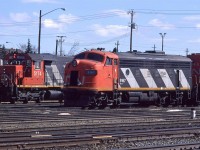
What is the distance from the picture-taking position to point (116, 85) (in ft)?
97.3

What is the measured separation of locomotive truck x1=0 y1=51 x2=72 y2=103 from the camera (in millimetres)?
35406

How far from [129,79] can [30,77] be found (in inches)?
349

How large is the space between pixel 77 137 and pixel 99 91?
1426cm

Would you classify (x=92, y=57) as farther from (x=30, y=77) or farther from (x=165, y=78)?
(x=30, y=77)

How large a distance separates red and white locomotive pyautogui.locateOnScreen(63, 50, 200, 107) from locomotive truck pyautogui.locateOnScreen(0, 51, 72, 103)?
6.65 m

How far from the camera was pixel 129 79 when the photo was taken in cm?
3061

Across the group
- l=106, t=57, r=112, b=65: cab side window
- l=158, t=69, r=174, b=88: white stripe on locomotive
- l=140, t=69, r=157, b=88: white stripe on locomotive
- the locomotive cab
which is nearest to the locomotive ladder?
l=158, t=69, r=174, b=88: white stripe on locomotive

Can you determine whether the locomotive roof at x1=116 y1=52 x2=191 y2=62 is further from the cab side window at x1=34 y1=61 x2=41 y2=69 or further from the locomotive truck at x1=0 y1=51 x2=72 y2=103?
the cab side window at x1=34 y1=61 x2=41 y2=69

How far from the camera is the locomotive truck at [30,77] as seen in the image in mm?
35406

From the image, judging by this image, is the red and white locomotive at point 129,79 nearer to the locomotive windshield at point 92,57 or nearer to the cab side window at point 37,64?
the locomotive windshield at point 92,57

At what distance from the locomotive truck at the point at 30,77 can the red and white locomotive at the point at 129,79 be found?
6.65 meters

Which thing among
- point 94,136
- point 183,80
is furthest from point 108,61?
point 94,136

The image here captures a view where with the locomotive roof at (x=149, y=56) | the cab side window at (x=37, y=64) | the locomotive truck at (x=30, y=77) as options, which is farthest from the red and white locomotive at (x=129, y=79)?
the cab side window at (x=37, y=64)

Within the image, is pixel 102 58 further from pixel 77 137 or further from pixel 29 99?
pixel 77 137
